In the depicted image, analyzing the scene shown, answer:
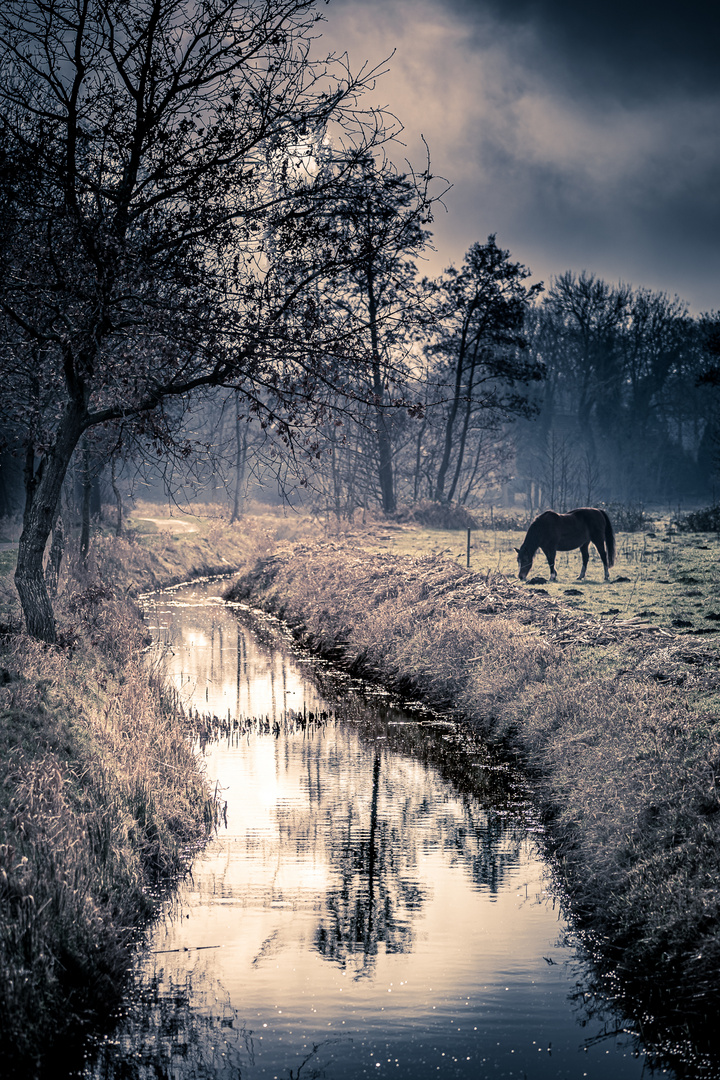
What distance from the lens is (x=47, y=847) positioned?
6.51m

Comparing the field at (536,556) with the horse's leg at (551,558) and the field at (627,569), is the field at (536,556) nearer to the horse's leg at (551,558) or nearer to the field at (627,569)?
the field at (627,569)

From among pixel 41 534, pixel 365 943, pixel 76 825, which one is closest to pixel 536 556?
pixel 41 534

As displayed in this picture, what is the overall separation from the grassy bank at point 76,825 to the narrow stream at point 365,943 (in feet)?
0.94

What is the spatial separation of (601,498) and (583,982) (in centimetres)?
6434

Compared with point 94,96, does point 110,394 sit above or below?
below

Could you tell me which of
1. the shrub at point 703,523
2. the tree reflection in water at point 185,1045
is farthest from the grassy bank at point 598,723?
the shrub at point 703,523

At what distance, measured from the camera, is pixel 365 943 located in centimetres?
671

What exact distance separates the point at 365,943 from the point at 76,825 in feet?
7.83

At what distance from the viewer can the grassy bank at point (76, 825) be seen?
5.46 metres

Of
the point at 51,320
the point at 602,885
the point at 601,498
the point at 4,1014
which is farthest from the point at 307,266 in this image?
the point at 601,498

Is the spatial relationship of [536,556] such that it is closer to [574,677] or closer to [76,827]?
[574,677]

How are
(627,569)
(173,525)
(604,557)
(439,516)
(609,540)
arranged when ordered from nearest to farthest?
(604,557), (609,540), (627,569), (439,516), (173,525)

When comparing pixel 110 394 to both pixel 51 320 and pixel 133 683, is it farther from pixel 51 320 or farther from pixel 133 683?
pixel 133 683

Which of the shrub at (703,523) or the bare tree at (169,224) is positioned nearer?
the bare tree at (169,224)
